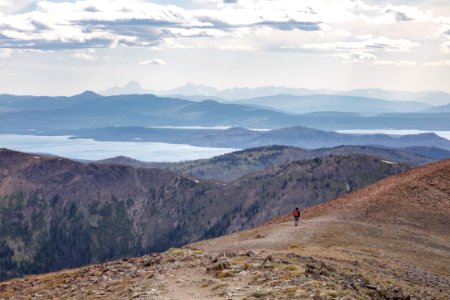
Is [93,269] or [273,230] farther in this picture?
[273,230]

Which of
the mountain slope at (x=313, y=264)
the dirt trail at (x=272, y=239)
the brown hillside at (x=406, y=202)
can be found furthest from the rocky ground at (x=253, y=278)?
the brown hillside at (x=406, y=202)

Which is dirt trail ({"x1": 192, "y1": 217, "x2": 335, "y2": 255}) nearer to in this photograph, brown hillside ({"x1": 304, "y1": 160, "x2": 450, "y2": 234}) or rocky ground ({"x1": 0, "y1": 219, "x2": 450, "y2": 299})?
rocky ground ({"x1": 0, "y1": 219, "x2": 450, "y2": 299})

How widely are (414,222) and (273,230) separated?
1519 centimetres

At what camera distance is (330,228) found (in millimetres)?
63031

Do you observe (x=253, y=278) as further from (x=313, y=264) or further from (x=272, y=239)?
(x=272, y=239)

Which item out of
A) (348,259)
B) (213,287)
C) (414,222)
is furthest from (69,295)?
(414,222)

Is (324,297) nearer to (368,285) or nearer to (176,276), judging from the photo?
(368,285)

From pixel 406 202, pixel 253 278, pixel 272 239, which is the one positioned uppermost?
pixel 253 278

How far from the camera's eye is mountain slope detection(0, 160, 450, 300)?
32.5m

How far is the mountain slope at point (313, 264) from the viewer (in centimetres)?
3250

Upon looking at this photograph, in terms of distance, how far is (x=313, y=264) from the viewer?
125 ft

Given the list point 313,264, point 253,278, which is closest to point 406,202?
point 313,264

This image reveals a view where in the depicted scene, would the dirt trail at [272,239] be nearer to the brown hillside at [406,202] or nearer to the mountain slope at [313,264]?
the mountain slope at [313,264]

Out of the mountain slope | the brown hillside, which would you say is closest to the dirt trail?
the mountain slope
